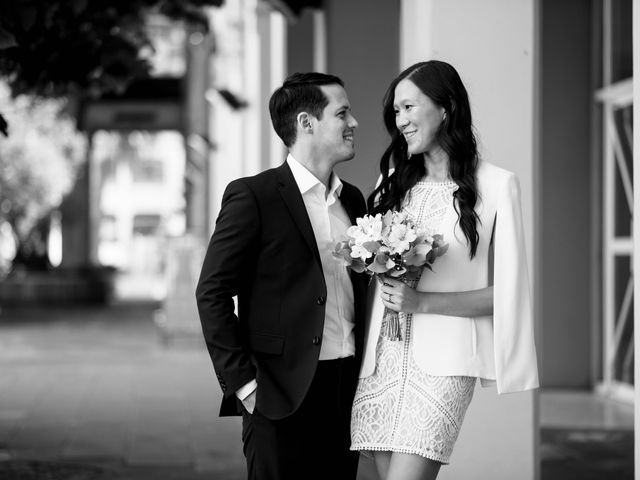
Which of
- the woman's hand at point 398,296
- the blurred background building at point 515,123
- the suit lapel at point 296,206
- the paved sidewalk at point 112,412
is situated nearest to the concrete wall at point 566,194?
the blurred background building at point 515,123

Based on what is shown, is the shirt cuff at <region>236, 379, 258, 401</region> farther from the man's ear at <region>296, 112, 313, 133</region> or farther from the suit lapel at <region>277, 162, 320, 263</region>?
the man's ear at <region>296, 112, 313, 133</region>

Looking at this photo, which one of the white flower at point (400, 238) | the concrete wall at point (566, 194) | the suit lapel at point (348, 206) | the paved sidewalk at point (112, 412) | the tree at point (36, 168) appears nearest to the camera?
the white flower at point (400, 238)

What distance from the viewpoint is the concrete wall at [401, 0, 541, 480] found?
17.3ft

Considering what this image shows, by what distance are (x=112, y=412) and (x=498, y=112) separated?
523cm

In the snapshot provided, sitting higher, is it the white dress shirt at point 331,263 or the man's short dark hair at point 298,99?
the man's short dark hair at point 298,99

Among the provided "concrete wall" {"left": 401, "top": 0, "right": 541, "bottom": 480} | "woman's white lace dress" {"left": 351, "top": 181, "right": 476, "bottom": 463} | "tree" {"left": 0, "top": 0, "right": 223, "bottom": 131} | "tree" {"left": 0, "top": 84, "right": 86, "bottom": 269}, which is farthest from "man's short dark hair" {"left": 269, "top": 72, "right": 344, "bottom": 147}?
"tree" {"left": 0, "top": 84, "right": 86, "bottom": 269}

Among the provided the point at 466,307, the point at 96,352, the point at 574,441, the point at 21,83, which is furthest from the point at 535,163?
the point at 96,352

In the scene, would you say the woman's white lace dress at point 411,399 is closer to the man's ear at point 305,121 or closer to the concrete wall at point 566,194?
the man's ear at point 305,121

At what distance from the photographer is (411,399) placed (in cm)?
344

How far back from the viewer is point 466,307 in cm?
346

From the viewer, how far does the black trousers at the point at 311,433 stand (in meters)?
3.56

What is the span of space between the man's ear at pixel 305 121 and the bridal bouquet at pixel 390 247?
0.48 metres

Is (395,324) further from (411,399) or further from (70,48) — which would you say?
(70,48)

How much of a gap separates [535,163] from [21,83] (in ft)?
12.2
